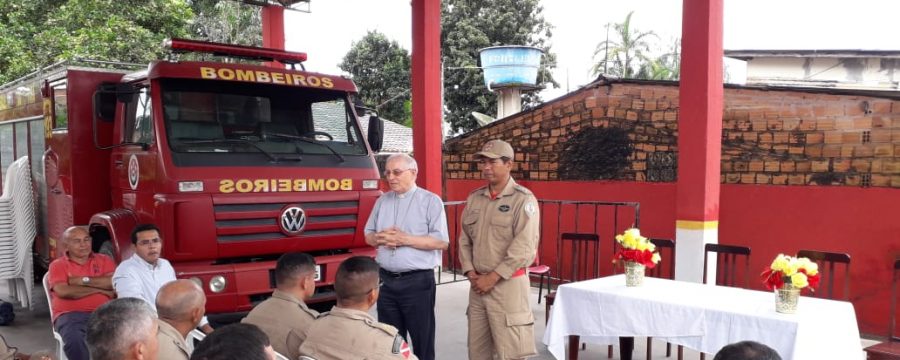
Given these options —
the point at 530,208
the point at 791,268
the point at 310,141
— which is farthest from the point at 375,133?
the point at 791,268

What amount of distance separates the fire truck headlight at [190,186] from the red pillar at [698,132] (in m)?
3.94

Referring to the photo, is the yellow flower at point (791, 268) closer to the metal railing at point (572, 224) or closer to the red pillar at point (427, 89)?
the metal railing at point (572, 224)

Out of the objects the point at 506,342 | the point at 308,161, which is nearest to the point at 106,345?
the point at 506,342

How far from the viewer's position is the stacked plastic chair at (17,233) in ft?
19.1

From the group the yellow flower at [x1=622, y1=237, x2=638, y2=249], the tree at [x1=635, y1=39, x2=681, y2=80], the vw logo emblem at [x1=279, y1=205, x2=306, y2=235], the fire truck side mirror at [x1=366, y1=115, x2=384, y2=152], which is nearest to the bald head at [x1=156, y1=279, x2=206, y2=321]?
the vw logo emblem at [x1=279, y1=205, x2=306, y2=235]

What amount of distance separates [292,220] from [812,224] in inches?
178

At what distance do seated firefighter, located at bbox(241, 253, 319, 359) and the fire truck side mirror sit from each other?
263 centimetres

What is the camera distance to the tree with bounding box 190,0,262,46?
20141 millimetres

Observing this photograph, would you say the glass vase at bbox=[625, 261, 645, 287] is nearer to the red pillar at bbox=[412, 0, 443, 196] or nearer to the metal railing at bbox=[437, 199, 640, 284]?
the metal railing at bbox=[437, 199, 640, 284]

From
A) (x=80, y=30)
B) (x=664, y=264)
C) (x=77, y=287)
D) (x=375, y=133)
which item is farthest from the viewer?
(x=80, y=30)

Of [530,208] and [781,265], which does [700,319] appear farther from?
[530,208]

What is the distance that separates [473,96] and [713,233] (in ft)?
58.1

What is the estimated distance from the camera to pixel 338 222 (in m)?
5.04

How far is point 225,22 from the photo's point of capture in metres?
21.0
